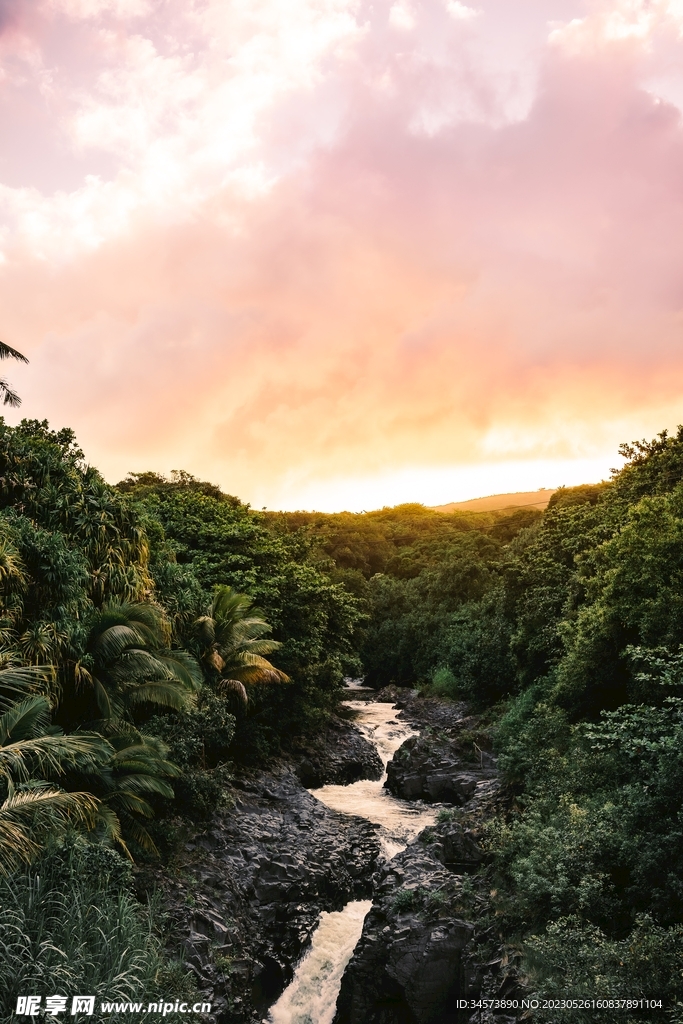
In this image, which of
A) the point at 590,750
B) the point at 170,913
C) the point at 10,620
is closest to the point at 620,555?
the point at 590,750

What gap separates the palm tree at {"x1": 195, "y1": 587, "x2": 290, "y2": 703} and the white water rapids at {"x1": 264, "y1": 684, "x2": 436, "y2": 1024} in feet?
16.7

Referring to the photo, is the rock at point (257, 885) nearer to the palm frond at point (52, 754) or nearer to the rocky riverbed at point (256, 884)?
the rocky riverbed at point (256, 884)

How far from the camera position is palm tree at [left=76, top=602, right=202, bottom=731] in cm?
1361

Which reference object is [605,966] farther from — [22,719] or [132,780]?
[22,719]

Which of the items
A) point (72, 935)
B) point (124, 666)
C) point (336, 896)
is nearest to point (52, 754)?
point (72, 935)

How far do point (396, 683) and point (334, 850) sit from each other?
80.1ft

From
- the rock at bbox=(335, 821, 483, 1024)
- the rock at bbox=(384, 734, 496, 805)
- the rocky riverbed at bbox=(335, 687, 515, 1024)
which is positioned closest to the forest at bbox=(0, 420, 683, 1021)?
the rocky riverbed at bbox=(335, 687, 515, 1024)

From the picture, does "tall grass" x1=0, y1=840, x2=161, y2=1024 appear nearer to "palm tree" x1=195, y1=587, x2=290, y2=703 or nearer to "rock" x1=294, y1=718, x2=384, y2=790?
"palm tree" x1=195, y1=587, x2=290, y2=703

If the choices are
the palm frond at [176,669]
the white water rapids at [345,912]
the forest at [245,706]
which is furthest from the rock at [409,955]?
the palm frond at [176,669]

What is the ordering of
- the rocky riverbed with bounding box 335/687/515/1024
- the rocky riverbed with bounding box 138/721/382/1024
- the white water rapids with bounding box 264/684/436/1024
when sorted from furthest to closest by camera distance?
the white water rapids with bounding box 264/684/436/1024 → the rocky riverbed with bounding box 138/721/382/1024 → the rocky riverbed with bounding box 335/687/515/1024

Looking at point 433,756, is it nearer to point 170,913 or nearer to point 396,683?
point 170,913

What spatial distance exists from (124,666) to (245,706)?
7594mm

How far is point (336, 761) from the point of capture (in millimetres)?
24938

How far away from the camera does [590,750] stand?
49.8 feet
